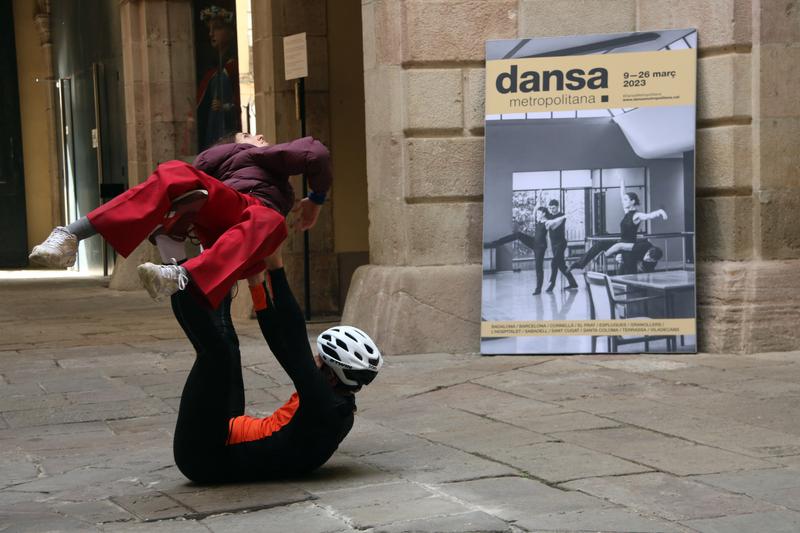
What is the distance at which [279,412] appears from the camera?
4.97 m

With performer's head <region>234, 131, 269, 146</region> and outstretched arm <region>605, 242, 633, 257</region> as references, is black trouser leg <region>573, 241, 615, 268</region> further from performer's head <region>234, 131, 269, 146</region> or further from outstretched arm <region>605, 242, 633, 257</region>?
performer's head <region>234, 131, 269, 146</region>

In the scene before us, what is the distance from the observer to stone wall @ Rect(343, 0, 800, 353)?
795cm

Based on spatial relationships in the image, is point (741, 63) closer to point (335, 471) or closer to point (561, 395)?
point (561, 395)

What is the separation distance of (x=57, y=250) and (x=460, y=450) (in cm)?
191

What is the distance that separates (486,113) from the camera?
8.19 meters

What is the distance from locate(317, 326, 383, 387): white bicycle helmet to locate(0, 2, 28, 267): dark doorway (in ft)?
62.9

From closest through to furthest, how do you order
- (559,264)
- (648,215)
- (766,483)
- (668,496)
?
(668,496) < (766,483) < (648,215) < (559,264)

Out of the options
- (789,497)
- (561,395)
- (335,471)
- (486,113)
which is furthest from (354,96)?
(789,497)

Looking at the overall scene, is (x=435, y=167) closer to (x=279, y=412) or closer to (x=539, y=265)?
(x=539, y=265)

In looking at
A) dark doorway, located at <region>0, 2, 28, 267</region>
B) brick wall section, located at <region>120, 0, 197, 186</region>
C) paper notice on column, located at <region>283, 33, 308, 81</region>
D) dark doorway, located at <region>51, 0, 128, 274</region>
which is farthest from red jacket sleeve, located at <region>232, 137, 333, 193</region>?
dark doorway, located at <region>0, 2, 28, 267</region>

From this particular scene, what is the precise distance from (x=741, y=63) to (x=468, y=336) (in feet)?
7.78

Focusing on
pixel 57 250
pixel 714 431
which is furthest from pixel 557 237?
pixel 57 250

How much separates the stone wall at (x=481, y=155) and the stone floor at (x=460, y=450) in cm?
33

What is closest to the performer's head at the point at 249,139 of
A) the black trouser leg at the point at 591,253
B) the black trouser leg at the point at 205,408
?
the black trouser leg at the point at 205,408
